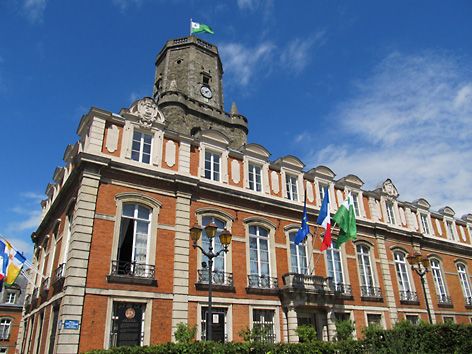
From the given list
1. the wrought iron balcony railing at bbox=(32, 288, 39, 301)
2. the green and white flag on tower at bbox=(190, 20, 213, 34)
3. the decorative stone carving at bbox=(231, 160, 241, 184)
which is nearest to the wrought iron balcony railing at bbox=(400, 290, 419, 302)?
the decorative stone carving at bbox=(231, 160, 241, 184)

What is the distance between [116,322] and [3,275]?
Answer: 6.95 metres

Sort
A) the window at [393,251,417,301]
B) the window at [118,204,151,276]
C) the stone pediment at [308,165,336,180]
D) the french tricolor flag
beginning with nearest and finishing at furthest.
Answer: the window at [118,204,151,276] → the french tricolor flag → the stone pediment at [308,165,336,180] → the window at [393,251,417,301]

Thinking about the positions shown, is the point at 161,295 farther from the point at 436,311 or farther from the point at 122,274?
the point at 436,311

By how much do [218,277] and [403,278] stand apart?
Answer: 14093mm

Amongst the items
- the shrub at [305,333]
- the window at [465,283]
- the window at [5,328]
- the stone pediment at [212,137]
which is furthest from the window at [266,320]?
the window at [5,328]

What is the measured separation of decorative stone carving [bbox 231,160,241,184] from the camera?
66.0 ft

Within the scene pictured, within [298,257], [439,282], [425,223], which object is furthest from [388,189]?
[298,257]

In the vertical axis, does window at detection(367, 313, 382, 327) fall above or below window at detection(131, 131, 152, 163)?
below

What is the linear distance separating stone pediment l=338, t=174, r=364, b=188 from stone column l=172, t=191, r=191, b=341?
468 inches

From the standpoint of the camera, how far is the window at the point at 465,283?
28.0 meters

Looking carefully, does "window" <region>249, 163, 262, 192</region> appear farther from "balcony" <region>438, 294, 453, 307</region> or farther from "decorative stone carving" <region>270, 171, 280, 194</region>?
"balcony" <region>438, 294, 453, 307</region>

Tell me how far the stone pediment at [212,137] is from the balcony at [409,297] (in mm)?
14779

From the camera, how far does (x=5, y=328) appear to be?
1447 inches

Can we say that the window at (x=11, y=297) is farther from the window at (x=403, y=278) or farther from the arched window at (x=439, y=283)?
the arched window at (x=439, y=283)
